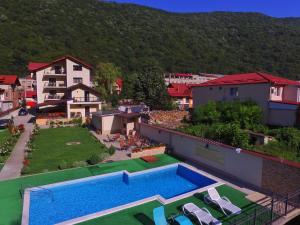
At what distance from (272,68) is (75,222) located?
112805 mm

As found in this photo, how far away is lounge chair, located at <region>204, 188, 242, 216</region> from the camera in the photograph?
11.2m

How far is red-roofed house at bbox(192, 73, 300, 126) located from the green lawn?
17431 millimetres

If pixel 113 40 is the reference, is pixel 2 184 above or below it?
below

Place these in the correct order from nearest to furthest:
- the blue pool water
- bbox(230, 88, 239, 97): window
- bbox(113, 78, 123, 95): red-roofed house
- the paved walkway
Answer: the blue pool water
the paved walkway
bbox(230, 88, 239, 97): window
bbox(113, 78, 123, 95): red-roofed house

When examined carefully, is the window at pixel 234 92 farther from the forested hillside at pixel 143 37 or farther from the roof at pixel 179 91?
the forested hillside at pixel 143 37

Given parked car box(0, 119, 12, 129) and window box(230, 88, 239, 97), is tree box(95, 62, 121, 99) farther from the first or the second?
window box(230, 88, 239, 97)

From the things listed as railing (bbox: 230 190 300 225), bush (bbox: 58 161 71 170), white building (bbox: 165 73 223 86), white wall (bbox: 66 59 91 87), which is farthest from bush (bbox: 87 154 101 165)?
white building (bbox: 165 73 223 86)

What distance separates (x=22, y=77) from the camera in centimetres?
8125

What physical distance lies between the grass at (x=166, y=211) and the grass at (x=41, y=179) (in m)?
3.96


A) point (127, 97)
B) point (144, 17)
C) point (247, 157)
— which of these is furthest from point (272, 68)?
point (247, 157)

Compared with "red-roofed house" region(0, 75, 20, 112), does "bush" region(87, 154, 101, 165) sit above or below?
below

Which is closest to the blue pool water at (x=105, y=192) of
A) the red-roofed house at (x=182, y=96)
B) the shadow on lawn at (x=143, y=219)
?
the shadow on lawn at (x=143, y=219)

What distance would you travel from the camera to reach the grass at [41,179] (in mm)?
11645

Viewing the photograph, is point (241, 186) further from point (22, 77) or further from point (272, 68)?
point (272, 68)
